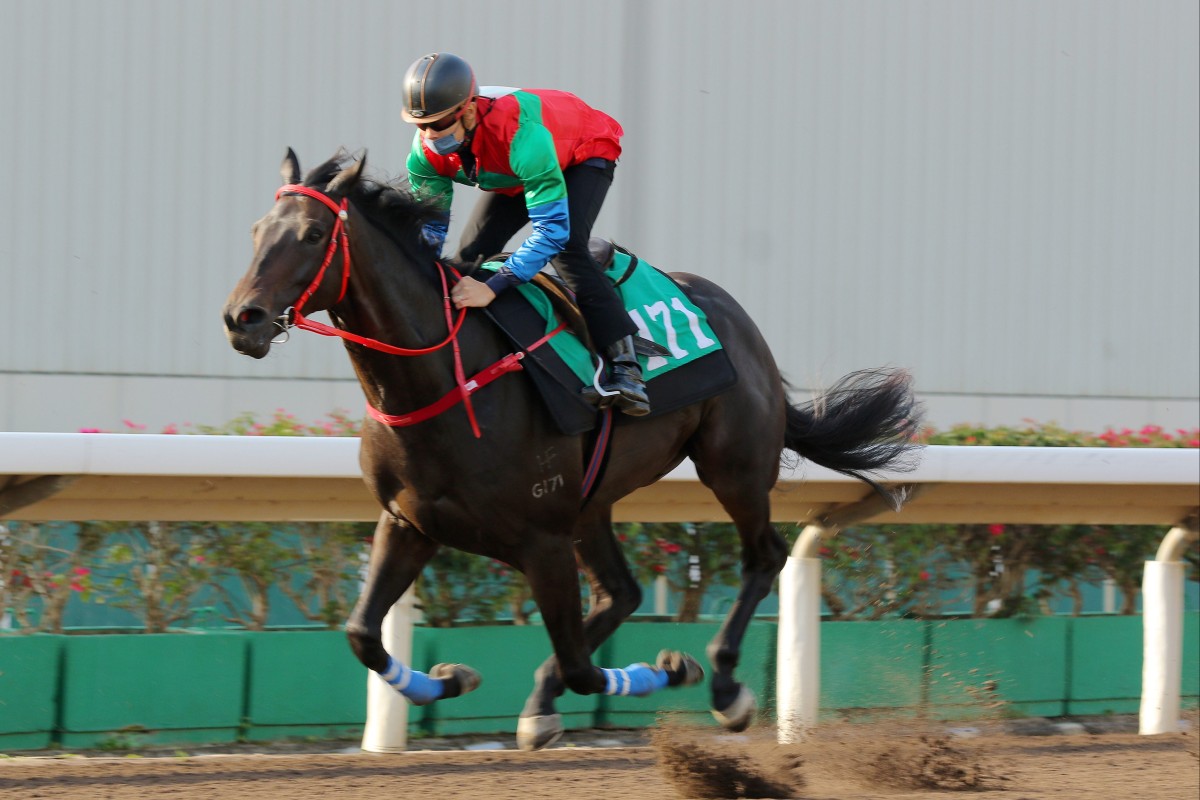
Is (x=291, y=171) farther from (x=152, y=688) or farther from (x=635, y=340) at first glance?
(x=152, y=688)

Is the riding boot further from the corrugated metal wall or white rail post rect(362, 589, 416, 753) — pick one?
the corrugated metal wall

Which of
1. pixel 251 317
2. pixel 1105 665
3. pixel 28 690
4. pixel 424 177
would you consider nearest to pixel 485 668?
pixel 28 690

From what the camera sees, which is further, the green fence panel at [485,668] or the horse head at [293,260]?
the green fence panel at [485,668]

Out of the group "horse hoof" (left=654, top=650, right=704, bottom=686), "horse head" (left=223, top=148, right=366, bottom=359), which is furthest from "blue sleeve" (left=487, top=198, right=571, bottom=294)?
"horse hoof" (left=654, top=650, right=704, bottom=686)

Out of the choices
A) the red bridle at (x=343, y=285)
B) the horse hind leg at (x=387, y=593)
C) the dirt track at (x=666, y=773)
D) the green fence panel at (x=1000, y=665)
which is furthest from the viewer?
the green fence panel at (x=1000, y=665)

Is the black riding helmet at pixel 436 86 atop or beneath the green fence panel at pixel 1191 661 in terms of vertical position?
atop

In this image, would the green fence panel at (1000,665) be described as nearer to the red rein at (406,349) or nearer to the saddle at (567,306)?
the saddle at (567,306)

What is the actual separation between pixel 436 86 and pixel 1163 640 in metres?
3.90

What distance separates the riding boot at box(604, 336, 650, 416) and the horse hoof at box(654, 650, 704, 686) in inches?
31.7

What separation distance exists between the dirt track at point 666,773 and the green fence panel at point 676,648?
32cm

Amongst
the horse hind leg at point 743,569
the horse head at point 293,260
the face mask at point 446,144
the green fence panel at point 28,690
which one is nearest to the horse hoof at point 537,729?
the horse hind leg at point 743,569

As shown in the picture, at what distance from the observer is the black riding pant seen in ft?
13.0

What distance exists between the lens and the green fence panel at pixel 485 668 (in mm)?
5188

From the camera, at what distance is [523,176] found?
3715 mm
